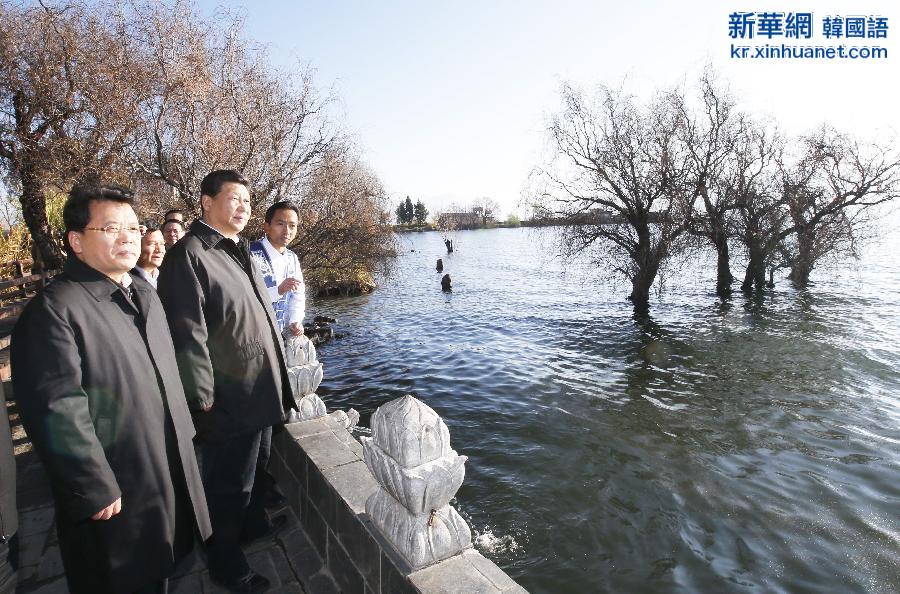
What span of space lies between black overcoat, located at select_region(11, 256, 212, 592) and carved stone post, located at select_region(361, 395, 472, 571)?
96 cm

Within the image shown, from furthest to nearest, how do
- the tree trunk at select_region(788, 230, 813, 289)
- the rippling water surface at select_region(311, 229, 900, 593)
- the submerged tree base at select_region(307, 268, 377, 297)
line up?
the submerged tree base at select_region(307, 268, 377, 297) < the tree trunk at select_region(788, 230, 813, 289) < the rippling water surface at select_region(311, 229, 900, 593)

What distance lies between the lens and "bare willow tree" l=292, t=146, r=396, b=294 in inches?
674

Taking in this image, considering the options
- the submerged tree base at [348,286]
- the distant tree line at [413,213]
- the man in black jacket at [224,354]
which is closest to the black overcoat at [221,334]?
the man in black jacket at [224,354]

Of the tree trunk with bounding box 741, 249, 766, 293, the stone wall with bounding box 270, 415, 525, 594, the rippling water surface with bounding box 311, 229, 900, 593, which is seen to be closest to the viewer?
the stone wall with bounding box 270, 415, 525, 594

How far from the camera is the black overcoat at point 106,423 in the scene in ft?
6.15

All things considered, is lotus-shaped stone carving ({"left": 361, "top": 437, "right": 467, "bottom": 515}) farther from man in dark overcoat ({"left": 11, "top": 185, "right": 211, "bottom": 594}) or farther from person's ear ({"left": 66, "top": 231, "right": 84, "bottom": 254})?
person's ear ({"left": 66, "top": 231, "right": 84, "bottom": 254})

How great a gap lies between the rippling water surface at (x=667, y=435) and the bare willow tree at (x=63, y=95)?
794 cm

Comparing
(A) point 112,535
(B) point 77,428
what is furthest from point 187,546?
(B) point 77,428

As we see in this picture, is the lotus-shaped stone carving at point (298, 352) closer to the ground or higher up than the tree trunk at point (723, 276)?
higher up

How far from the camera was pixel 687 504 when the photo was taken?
655 cm

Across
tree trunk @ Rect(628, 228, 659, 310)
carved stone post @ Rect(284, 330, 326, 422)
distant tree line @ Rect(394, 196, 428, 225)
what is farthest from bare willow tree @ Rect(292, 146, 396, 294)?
distant tree line @ Rect(394, 196, 428, 225)

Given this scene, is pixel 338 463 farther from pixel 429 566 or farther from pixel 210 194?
pixel 210 194

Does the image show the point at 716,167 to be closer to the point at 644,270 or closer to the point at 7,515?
the point at 644,270

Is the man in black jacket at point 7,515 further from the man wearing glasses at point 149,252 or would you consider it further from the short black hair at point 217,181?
the man wearing glasses at point 149,252
